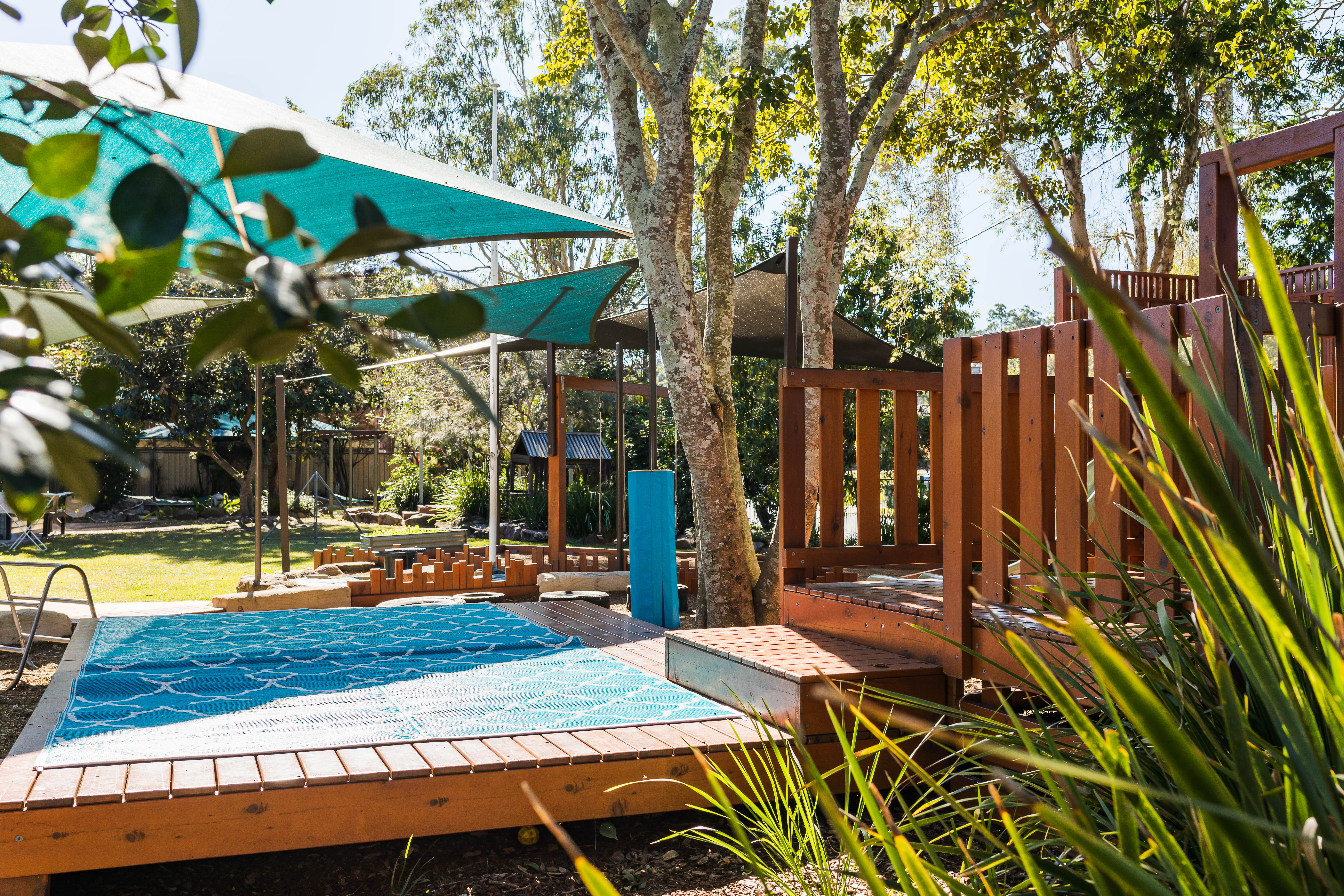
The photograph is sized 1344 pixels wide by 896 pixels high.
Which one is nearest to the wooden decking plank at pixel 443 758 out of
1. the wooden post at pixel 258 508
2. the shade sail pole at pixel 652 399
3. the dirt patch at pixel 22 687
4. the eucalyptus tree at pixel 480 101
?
the dirt patch at pixel 22 687

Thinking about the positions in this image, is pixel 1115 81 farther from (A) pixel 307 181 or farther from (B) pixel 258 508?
(B) pixel 258 508

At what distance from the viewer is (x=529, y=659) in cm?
434

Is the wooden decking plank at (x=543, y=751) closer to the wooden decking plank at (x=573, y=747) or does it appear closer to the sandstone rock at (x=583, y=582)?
the wooden decking plank at (x=573, y=747)

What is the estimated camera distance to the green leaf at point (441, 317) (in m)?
0.39

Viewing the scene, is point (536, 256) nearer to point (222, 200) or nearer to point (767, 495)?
point (767, 495)

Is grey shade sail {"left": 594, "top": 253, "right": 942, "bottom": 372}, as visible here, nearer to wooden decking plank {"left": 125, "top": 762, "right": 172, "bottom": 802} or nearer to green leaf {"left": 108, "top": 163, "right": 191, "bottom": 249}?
wooden decking plank {"left": 125, "top": 762, "right": 172, "bottom": 802}

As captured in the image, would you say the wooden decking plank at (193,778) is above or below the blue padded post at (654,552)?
below

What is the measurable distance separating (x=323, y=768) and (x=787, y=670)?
1347 mm

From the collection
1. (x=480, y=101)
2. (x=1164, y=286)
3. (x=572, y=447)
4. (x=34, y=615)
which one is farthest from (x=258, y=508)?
(x=480, y=101)

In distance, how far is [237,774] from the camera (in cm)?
255

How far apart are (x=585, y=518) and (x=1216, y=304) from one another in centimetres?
1205

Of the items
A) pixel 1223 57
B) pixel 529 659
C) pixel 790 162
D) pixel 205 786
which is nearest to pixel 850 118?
pixel 790 162

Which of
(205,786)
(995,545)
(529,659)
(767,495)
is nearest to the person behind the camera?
(205,786)

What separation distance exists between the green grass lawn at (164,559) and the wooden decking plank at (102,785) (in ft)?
13.6
